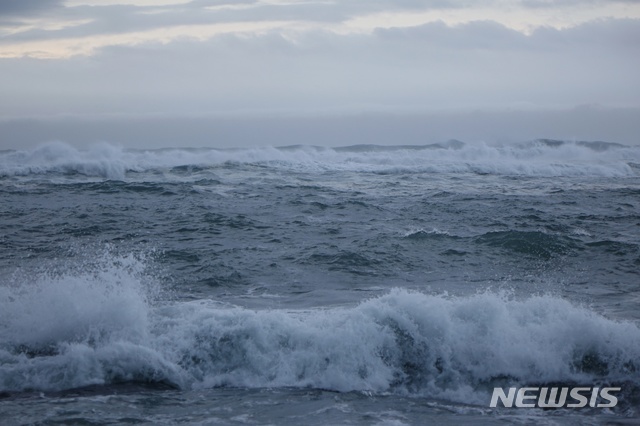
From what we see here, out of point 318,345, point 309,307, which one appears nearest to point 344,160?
point 309,307

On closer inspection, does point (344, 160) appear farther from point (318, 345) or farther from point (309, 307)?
point (318, 345)

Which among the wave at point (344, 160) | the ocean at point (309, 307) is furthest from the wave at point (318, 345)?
the wave at point (344, 160)

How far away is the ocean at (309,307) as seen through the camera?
20.8ft

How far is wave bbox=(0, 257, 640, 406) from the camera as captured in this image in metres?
6.77

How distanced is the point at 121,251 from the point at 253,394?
633 centimetres

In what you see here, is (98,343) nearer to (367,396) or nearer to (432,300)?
(367,396)

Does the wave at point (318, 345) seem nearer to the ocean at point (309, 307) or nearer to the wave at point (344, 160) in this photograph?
the ocean at point (309, 307)

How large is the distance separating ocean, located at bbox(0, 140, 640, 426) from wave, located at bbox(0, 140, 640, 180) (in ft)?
23.1

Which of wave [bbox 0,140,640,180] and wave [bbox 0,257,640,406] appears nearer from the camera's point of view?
wave [bbox 0,257,640,406]

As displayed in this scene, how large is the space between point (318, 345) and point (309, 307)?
1554 mm

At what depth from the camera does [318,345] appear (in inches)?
286

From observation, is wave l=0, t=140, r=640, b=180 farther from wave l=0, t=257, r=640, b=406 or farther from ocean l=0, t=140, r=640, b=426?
wave l=0, t=257, r=640, b=406

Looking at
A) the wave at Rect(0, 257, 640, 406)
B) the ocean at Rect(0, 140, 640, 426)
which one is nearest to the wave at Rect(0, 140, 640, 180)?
the ocean at Rect(0, 140, 640, 426)

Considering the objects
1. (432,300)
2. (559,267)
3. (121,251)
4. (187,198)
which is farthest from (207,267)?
(187,198)
